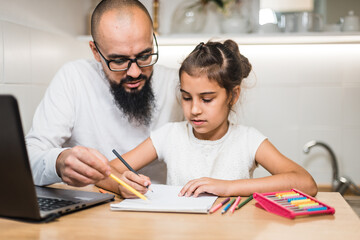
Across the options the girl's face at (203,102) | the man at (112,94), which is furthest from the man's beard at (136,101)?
the girl's face at (203,102)

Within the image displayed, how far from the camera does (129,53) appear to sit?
158 cm

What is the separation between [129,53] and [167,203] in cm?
73

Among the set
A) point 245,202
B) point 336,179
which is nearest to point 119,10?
point 245,202

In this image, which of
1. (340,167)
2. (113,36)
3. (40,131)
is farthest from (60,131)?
(340,167)

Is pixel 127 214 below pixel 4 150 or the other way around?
below

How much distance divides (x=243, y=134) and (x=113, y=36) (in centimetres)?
62

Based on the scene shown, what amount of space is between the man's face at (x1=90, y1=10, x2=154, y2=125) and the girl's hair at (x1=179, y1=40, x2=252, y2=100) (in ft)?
0.68

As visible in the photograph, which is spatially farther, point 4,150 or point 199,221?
point 199,221

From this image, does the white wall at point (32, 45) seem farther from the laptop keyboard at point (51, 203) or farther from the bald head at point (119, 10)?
the laptop keyboard at point (51, 203)

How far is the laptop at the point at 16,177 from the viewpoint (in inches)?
29.3

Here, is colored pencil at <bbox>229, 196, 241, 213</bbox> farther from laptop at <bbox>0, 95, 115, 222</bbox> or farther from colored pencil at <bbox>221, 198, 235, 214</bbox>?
laptop at <bbox>0, 95, 115, 222</bbox>

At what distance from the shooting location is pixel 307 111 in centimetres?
242

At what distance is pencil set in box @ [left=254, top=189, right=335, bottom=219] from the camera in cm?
95

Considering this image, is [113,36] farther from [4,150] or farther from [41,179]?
[4,150]
